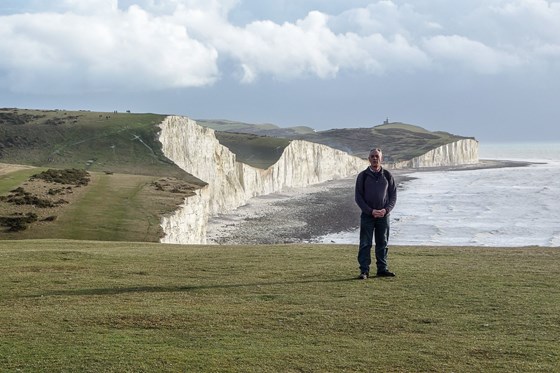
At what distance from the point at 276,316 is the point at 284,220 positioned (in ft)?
188

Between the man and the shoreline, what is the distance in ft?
117

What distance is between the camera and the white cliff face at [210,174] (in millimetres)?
50231

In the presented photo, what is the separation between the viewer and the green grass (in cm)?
945

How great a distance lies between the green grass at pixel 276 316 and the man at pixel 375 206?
645mm

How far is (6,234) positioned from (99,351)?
2868cm

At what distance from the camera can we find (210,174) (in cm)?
9144

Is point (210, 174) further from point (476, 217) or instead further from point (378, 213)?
point (378, 213)

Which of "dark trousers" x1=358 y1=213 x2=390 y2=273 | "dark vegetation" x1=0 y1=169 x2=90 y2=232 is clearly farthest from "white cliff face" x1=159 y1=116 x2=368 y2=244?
"dark trousers" x1=358 y1=213 x2=390 y2=273

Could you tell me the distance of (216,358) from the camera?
9.50m

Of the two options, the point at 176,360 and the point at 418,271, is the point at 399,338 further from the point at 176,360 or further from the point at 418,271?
the point at 418,271

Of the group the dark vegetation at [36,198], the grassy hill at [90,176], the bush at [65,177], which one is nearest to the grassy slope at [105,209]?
the grassy hill at [90,176]

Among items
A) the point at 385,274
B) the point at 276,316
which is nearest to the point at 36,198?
the point at 385,274

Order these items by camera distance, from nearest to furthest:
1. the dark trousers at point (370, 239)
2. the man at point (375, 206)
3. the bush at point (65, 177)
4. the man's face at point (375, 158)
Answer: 1. the man's face at point (375, 158)
2. the man at point (375, 206)
3. the dark trousers at point (370, 239)
4. the bush at point (65, 177)

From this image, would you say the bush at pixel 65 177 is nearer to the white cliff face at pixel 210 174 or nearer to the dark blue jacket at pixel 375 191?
the white cliff face at pixel 210 174
